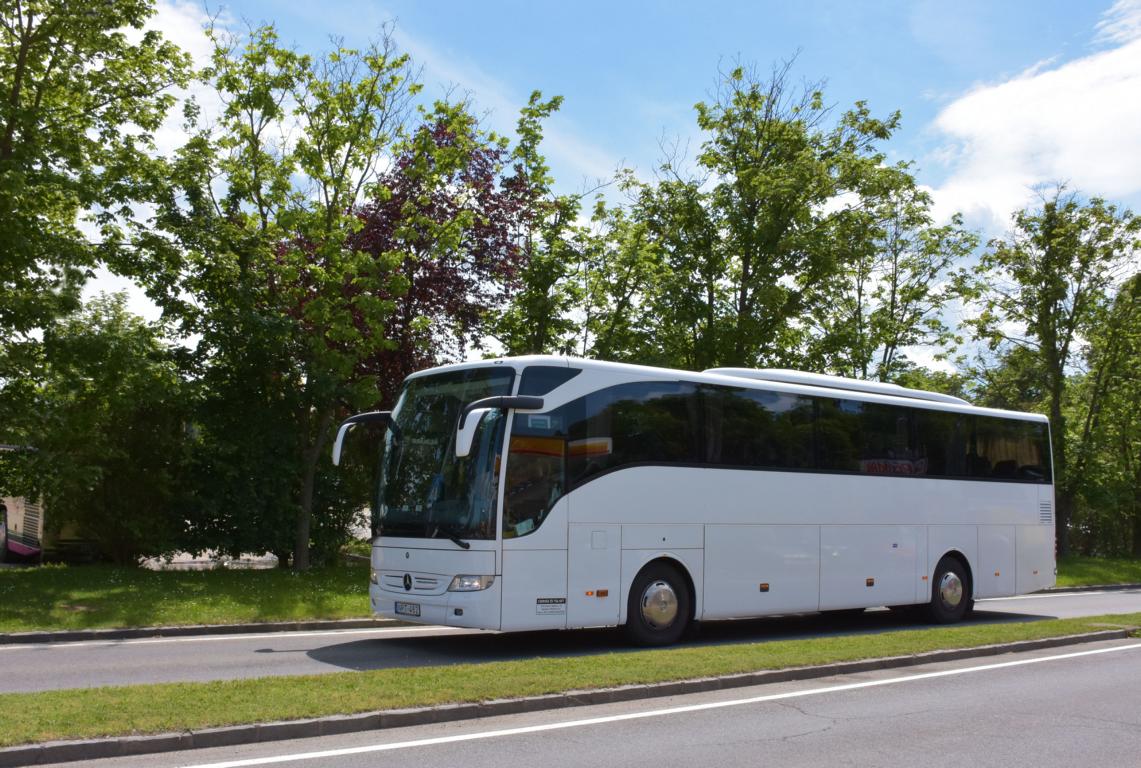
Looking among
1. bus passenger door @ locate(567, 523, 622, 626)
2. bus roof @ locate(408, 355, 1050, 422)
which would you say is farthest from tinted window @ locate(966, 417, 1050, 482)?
bus passenger door @ locate(567, 523, 622, 626)

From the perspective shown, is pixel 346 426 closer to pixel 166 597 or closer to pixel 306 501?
pixel 166 597

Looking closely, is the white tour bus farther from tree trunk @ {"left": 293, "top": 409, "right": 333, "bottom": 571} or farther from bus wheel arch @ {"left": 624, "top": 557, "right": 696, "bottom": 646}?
tree trunk @ {"left": 293, "top": 409, "right": 333, "bottom": 571}

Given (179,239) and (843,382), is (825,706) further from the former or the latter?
(179,239)

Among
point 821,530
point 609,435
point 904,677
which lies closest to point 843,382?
point 821,530

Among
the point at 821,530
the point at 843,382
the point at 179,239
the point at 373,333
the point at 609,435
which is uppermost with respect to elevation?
the point at 179,239

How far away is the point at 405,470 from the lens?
13.6 metres

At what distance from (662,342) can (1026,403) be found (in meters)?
31.9

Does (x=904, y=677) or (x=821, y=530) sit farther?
(x=821, y=530)

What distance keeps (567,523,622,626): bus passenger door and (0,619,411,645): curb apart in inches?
139

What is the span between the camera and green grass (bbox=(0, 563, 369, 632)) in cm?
1572

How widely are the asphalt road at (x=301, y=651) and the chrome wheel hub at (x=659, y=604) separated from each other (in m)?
0.51

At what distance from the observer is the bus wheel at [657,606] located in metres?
14.0

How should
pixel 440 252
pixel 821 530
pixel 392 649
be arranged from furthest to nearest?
1. pixel 440 252
2. pixel 821 530
3. pixel 392 649

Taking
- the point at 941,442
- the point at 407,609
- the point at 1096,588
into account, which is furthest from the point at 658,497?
the point at 1096,588
